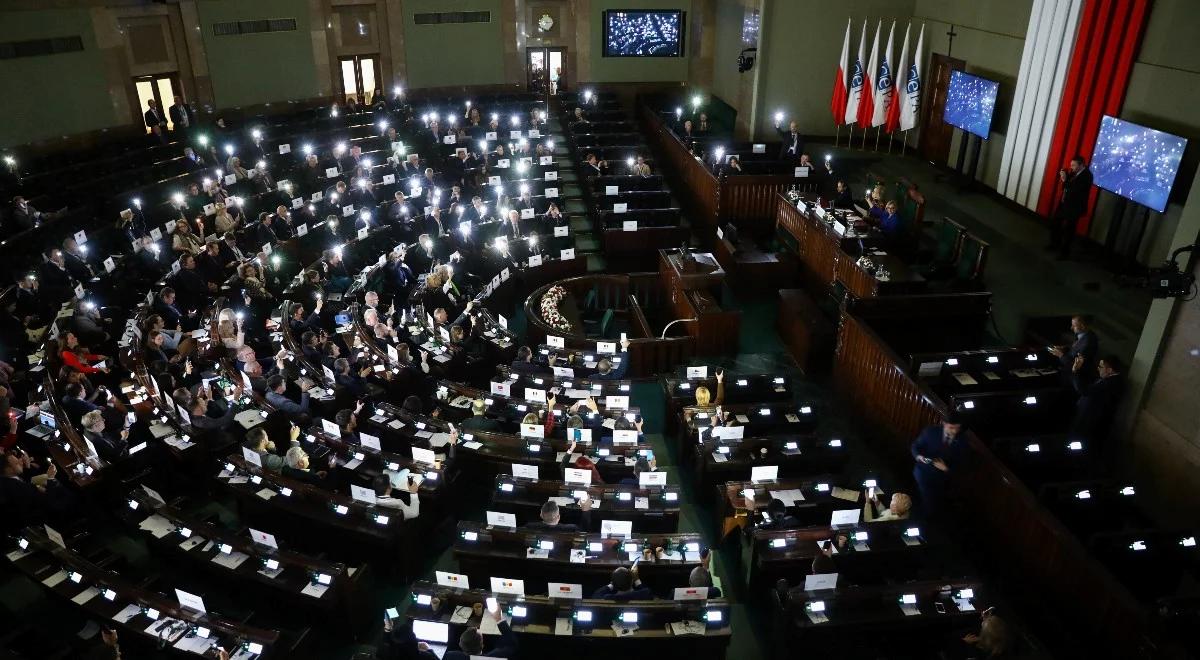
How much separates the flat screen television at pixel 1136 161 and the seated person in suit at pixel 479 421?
970 cm

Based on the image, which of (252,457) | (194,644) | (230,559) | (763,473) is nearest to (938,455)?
(763,473)

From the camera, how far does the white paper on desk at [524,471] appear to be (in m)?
8.90

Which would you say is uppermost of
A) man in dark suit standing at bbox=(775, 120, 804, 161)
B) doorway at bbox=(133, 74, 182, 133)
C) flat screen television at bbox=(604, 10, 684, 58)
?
flat screen television at bbox=(604, 10, 684, 58)

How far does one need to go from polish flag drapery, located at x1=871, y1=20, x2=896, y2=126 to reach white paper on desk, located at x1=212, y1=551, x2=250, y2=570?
15.9 meters

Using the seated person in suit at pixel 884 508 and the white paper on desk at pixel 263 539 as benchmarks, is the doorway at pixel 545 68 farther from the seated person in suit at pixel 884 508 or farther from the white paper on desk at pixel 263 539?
the white paper on desk at pixel 263 539

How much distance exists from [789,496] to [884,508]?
0.98 m

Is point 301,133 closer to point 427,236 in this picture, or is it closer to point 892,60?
point 427,236

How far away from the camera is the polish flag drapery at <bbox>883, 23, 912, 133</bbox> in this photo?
703 inches

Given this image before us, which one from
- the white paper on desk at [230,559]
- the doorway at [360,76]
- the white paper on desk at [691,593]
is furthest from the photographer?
the doorway at [360,76]

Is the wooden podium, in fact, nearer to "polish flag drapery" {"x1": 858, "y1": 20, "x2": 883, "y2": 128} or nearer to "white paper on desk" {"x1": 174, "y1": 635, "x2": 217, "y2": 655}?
"polish flag drapery" {"x1": 858, "y1": 20, "x2": 883, "y2": 128}

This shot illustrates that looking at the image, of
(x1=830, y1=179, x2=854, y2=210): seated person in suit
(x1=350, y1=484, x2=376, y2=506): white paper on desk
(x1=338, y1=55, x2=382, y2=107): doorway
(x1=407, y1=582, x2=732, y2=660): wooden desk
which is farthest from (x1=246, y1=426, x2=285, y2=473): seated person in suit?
(x1=338, y1=55, x2=382, y2=107): doorway

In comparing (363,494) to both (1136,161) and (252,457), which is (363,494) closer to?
(252,457)

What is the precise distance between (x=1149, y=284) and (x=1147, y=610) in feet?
11.1

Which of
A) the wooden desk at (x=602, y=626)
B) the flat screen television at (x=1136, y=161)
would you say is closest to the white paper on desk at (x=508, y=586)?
the wooden desk at (x=602, y=626)
